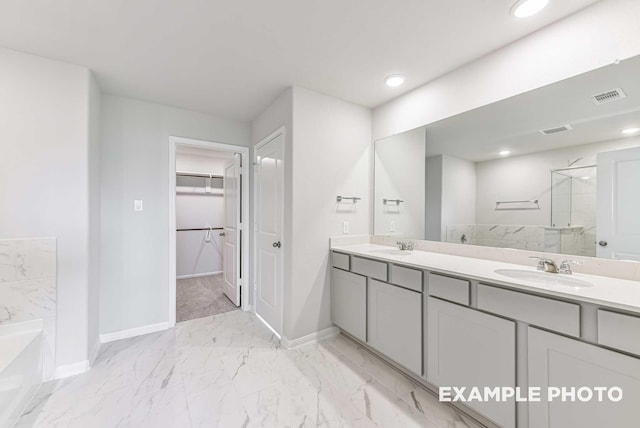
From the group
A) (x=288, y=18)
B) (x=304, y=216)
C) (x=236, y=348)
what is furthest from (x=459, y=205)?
(x=236, y=348)

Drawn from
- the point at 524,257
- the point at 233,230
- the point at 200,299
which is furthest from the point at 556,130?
the point at 200,299

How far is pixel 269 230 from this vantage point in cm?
277

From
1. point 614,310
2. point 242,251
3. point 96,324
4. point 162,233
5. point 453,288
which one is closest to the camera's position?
point 614,310

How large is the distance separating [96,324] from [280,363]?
175cm

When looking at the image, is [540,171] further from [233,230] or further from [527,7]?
[233,230]

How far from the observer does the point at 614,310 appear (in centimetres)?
103

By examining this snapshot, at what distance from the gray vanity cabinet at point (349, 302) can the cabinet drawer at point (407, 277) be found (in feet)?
1.12

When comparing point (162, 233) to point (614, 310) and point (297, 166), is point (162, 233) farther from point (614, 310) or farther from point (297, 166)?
point (614, 310)

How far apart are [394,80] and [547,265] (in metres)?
1.79

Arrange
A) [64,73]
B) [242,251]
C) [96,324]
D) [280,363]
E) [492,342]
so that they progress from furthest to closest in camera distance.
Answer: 1. [242,251]
2. [96,324]
3. [280,363]
4. [64,73]
5. [492,342]

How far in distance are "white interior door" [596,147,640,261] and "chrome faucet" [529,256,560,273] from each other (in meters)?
0.23

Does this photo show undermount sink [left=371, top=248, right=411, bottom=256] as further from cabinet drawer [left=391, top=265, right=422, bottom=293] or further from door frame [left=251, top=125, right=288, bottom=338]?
door frame [left=251, top=125, right=288, bottom=338]

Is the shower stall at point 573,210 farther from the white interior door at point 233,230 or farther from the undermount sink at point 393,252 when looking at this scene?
the white interior door at point 233,230

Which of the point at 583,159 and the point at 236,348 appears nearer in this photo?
the point at 583,159
